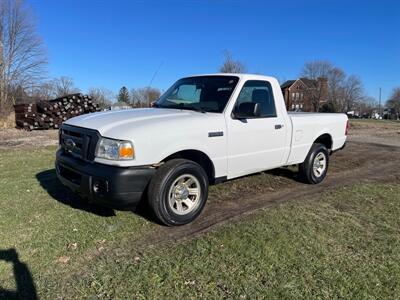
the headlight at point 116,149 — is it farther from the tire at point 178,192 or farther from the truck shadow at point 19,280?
the truck shadow at point 19,280

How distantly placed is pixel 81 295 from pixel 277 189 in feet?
14.3

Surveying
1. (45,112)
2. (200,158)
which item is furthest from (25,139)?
(200,158)

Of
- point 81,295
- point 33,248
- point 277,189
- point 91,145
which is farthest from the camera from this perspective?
point 277,189

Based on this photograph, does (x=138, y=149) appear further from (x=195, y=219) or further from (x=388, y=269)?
(x=388, y=269)

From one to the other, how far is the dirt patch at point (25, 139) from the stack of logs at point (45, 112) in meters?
0.80

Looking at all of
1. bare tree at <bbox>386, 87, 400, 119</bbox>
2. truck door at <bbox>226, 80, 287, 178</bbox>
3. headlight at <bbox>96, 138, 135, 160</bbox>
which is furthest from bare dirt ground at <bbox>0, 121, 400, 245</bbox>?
bare tree at <bbox>386, 87, 400, 119</bbox>

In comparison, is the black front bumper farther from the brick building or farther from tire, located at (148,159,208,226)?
the brick building

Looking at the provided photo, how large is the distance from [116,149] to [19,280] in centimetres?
160

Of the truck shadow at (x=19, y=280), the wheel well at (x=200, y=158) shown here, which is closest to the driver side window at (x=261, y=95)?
the wheel well at (x=200, y=158)

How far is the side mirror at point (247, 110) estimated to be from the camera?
5.24 metres

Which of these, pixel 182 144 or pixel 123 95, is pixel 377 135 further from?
pixel 123 95

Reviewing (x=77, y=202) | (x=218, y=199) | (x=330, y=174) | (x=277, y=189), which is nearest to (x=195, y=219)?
(x=218, y=199)

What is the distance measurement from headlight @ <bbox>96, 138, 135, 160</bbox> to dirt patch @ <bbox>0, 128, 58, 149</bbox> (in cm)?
934

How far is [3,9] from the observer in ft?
111
